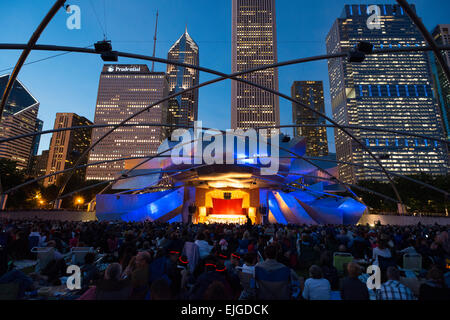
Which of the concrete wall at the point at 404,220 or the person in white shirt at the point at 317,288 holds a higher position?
the concrete wall at the point at 404,220

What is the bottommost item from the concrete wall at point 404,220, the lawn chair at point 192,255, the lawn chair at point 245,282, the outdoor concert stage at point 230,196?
the lawn chair at point 245,282

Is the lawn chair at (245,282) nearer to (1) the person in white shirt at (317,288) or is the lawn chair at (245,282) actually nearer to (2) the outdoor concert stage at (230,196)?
(1) the person in white shirt at (317,288)

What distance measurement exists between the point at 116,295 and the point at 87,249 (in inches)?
249

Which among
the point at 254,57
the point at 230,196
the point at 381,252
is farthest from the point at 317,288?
the point at 254,57

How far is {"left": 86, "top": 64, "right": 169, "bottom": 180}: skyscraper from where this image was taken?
163250 millimetres

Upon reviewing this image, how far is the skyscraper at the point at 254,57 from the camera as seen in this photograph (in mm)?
142375

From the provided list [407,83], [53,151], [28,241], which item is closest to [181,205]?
[28,241]

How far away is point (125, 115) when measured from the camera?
548ft

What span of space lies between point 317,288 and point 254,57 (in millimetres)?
155639

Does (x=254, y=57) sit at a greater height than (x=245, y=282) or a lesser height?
greater

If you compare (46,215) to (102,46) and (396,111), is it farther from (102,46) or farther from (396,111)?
(396,111)

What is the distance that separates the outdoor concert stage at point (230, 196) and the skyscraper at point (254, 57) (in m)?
100

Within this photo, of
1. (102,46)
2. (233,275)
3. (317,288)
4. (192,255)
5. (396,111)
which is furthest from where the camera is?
(396,111)
